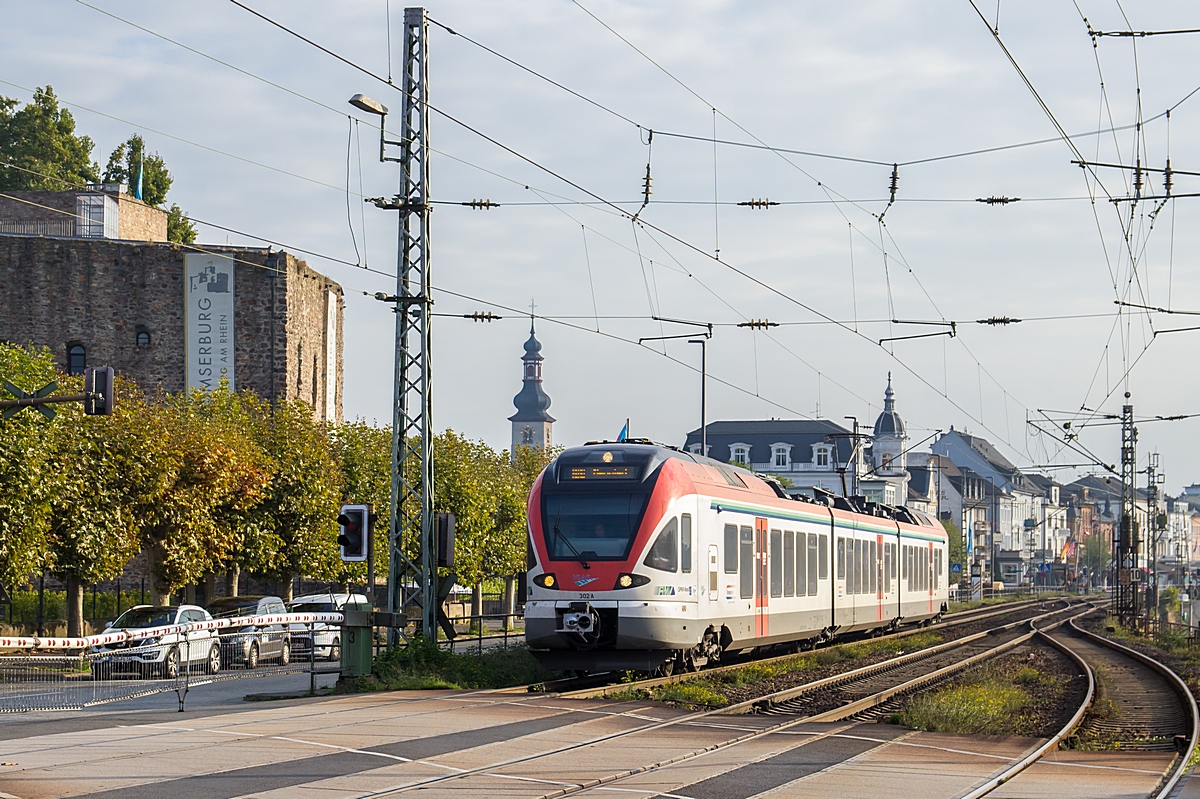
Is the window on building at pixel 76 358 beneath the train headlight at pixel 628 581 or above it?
above

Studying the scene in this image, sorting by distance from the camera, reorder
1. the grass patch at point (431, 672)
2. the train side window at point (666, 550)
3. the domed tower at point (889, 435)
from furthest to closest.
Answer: the domed tower at point (889, 435) < the train side window at point (666, 550) < the grass patch at point (431, 672)

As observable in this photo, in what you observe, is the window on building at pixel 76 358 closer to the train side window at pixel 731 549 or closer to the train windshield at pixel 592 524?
the train side window at pixel 731 549

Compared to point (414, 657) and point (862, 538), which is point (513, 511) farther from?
point (414, 657)

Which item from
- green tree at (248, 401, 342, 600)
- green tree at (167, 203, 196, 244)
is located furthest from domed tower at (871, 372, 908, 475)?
green tree at (248, 401, 342, 600)

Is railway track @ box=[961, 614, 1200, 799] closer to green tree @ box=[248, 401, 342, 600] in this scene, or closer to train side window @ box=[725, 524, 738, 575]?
train side window @ box=[725, 524, 738, 575]

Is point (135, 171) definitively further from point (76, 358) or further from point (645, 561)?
point (645, 561)

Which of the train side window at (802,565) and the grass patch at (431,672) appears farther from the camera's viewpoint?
the train side window at (802,565)

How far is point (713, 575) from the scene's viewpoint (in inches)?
950

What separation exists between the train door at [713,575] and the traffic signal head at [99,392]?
967cm

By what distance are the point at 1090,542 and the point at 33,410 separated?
136802mm

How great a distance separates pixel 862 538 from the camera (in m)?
35.6

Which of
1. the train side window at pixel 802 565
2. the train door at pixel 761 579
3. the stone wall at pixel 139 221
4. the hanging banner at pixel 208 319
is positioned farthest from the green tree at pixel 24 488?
the stone wall at pixel 139 221

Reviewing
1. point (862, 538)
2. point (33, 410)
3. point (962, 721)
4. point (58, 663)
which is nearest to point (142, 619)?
point (33, 410)

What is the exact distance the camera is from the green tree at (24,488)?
31.0m
